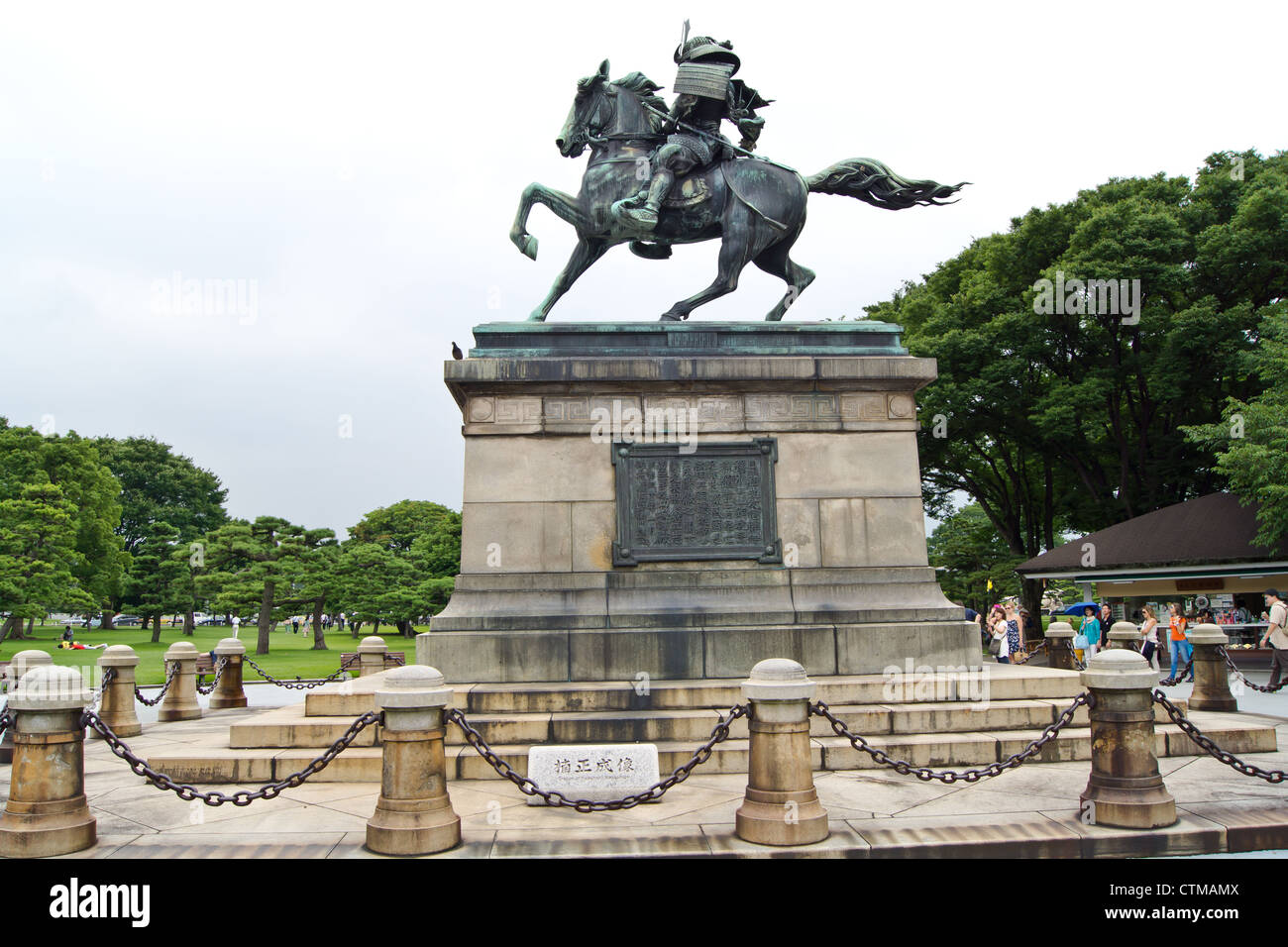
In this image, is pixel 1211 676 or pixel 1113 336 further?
pixel 1113 336

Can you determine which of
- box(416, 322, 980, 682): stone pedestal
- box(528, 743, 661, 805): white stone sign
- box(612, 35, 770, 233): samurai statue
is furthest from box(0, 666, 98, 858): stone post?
box(612, 35, 770, 233): samurai statue

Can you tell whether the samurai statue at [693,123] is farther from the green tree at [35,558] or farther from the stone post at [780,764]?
the green tree at [35,558]

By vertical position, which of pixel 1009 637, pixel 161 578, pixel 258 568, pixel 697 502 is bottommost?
pixel 1009 637

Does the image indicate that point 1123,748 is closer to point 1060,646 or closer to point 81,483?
point 1060,646

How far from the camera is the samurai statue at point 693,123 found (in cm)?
1087

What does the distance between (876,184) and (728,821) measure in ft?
28.4

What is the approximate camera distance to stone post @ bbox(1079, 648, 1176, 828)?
6.26 m

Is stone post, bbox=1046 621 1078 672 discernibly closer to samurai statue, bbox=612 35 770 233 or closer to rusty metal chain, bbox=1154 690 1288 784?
rusty metal chain, bbox=1154 690 1288 784

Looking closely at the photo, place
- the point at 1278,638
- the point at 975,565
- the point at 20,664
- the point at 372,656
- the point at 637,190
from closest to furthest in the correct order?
the point at 20,664 → the point at 637,190 → the point at 372,656 → the point at 1278,638 → the point at 975,565

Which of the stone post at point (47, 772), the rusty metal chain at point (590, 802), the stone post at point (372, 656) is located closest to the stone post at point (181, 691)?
the stone post at point (372, 656)

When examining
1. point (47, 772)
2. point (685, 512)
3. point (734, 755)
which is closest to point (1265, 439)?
point (685, 512)

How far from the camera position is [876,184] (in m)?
11.9
